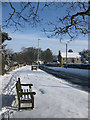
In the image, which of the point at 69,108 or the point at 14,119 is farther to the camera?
the point at 69,108

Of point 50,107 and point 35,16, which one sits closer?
point 50,107

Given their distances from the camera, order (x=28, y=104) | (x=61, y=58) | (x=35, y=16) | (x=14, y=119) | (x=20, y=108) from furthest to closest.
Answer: (x=61, y=58) < (x=35, y=16) < (x=28, y=104) < (x=20, y=108) < (x=14, y=119)

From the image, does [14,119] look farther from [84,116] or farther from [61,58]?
[61,58]

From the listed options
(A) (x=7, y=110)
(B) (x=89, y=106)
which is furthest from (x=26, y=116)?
(B) (x=89, y=106)

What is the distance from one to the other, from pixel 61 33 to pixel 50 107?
4.13 metres

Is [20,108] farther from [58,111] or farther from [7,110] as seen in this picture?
[58,111]

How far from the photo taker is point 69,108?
5.26 meters

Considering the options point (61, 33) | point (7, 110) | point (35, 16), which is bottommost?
point (7, 110)

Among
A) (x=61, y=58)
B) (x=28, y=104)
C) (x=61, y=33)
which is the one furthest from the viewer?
(x=61, y=58)

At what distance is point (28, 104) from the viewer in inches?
240

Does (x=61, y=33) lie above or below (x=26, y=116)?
above

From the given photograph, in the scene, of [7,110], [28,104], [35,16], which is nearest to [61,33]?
[35,16]

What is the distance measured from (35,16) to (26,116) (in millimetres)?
4512

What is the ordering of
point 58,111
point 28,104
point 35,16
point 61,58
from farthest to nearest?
point 61,58 < point 35,16 < point 28,104 < point 58,111
